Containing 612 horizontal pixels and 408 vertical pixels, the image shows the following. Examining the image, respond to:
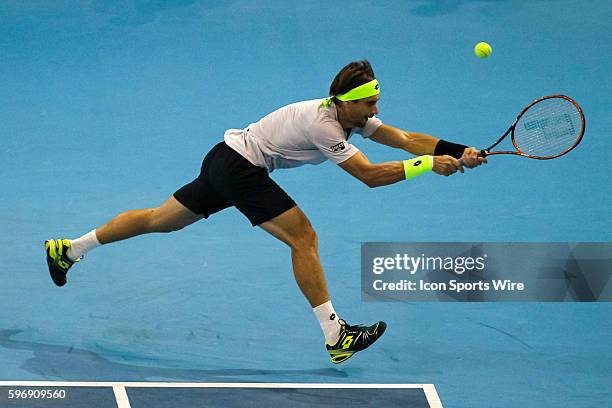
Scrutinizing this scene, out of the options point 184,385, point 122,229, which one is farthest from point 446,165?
point 122,229

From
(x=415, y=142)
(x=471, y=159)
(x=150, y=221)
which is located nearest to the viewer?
(x=471, y=159)

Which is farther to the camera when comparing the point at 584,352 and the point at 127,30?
the point at 127,30

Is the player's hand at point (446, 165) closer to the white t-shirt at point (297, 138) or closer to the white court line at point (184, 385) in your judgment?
the white t-shirt at point (297, 138)

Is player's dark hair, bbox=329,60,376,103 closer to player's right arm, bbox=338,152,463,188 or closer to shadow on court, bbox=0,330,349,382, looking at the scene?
player's right arm, bbox=338,152,463,188

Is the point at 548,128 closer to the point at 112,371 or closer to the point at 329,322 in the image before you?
the point at 329,322

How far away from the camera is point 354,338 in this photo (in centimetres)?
787

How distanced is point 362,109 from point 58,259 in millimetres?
2567

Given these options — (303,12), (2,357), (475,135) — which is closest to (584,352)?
(475,135)

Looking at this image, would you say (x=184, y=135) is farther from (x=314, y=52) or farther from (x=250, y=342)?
(x=250, y=342)

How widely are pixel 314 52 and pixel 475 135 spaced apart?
204 cm

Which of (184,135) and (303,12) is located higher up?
(303,12)

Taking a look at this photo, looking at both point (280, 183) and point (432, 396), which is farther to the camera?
point (280, 183)

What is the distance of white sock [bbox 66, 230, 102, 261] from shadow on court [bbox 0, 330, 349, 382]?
73 centimetres

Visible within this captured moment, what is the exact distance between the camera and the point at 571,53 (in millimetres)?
12258
